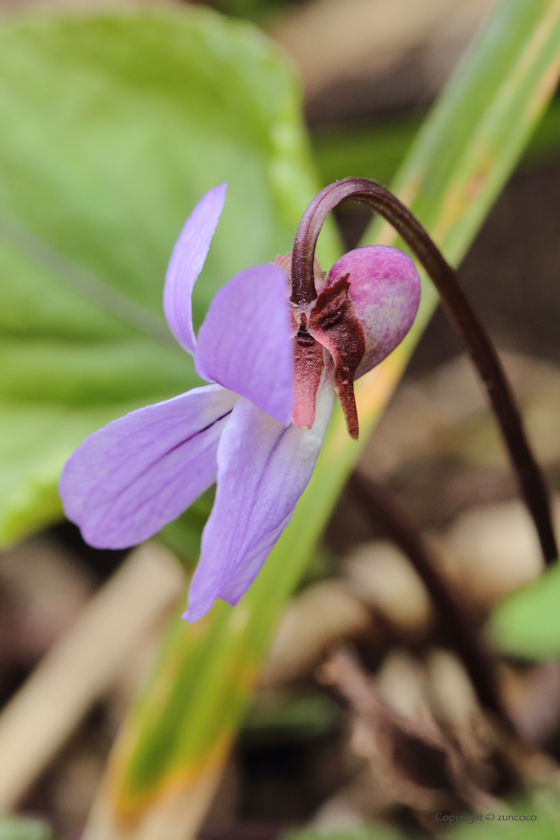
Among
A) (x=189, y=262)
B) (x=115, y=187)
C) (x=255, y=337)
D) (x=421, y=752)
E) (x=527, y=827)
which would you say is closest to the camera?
(x=255, y=337)

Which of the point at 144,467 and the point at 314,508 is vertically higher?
the point at 144,467

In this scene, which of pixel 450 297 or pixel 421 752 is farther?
pixel 421 752

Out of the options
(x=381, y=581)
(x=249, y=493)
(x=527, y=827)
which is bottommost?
(x=381, y=581)

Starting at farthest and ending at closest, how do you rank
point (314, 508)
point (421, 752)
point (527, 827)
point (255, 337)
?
point (421, 752)
point (314, 508)
point (527, 827)
point (255, 337)

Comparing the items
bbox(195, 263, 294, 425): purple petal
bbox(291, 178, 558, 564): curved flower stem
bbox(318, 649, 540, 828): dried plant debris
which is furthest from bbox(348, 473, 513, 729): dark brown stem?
bbox(195, 263, 294, 425): purple petal

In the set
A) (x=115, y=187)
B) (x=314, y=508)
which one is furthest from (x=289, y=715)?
(x=115, y=187)

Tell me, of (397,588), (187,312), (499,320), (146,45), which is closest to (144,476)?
(187,312)

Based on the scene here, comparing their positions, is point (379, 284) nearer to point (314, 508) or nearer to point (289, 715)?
point (314, 508)
